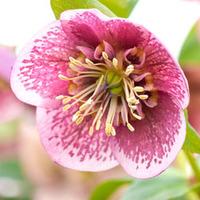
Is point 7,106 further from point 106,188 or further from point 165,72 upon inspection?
point 165,72

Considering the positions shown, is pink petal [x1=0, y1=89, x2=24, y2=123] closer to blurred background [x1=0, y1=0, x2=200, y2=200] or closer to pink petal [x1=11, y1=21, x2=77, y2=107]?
blurred background [x1=0, y1=0, x2=200, y2=200]

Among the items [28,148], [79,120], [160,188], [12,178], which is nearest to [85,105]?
[79,120]

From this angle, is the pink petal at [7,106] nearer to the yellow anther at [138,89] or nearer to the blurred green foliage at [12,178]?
the blurred green foliage at [12,178]

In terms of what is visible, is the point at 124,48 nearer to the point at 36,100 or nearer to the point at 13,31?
the point at 36,100

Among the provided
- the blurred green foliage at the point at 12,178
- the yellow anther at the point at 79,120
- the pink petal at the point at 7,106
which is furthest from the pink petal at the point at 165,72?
the blurred green foliage at the point at 12,178

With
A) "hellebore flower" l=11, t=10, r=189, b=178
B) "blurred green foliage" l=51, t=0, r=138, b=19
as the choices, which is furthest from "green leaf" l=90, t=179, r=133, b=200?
"blurred green foliage" l=51, t=0, r=138, b=19

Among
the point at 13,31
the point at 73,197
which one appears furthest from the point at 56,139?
the point at 73,197
